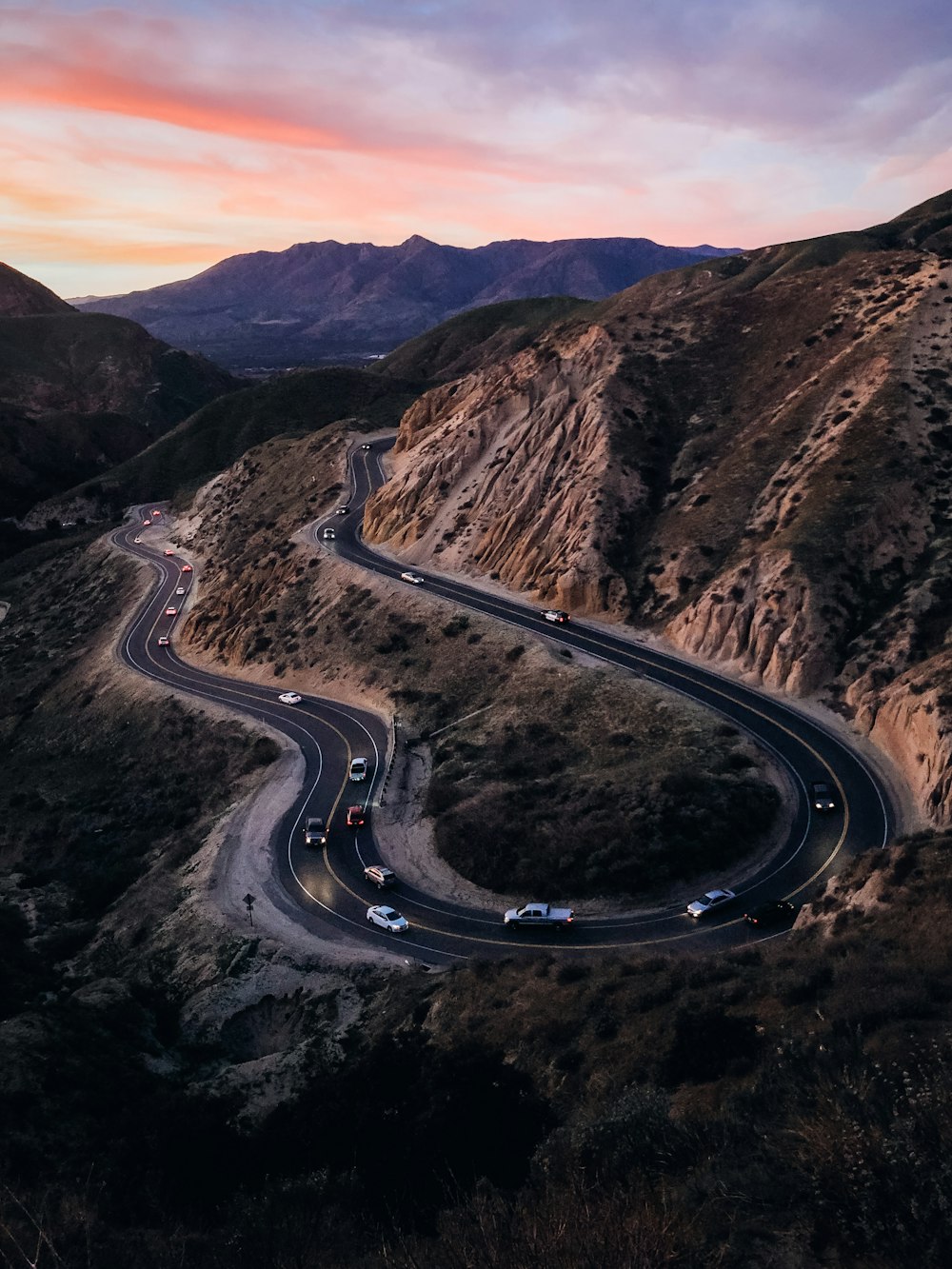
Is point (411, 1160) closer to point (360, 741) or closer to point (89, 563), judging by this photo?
point (360, 741)

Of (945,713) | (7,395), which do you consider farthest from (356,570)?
(7,395)

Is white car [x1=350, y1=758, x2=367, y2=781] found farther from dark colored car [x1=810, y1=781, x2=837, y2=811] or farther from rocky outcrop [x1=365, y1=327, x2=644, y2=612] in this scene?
dark colored car [x1=810, y1=781, x2=837, y2=811]

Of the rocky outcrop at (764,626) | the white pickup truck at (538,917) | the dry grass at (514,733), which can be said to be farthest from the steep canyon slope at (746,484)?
the white pickup truck at (538,917)

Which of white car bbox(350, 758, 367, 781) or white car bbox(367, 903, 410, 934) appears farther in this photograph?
white car bbox(350, 758, 367, 781)

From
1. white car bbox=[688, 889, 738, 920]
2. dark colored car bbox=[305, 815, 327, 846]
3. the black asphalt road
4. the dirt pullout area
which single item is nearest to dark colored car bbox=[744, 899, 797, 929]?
the black asphalt road

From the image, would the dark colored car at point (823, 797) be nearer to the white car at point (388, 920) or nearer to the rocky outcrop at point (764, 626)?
the rocky outcrop at point (764, 626)

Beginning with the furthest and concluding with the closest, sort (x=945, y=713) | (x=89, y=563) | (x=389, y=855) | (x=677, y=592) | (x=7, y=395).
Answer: (x=7, y=395), (x=89, y=563), (x=677, y=592), (x=389, y=855), (x=945, y=713)
